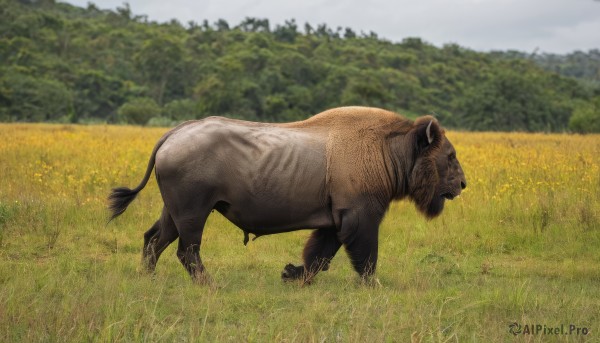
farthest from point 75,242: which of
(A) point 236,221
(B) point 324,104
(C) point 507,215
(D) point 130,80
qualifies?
(D) point 130,80

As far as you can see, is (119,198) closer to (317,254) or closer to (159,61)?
(317,254)

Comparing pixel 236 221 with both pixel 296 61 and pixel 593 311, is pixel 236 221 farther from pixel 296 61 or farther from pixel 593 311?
pixel 296 61

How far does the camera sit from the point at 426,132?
6473mm

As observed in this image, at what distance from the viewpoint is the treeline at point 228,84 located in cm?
4184

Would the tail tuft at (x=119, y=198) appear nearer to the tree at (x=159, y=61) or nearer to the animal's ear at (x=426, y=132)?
the animal's ear at (x=426, y=132)

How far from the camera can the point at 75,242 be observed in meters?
7.96

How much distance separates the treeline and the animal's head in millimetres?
30922

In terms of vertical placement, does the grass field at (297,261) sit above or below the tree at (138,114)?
above

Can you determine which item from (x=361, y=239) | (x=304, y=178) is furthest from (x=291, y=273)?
(x=304, y=178)

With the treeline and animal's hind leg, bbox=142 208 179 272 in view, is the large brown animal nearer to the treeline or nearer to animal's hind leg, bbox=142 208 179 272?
animal's hind leg, bbox=142 208 179 272

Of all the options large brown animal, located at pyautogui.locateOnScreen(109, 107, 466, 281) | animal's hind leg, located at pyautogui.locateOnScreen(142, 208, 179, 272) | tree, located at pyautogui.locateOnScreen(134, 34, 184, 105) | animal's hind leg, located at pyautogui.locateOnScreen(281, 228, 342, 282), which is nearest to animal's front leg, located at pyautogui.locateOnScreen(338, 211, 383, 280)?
large brown animal, located at pyautogui.locateOnScreen(109, 107, 466, 281)

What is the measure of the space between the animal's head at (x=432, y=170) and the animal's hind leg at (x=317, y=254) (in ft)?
3.04

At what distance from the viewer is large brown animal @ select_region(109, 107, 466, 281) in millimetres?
6023

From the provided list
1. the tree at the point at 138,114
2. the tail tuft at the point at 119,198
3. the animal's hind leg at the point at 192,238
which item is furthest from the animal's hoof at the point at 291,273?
the tree at the point at 138,114
